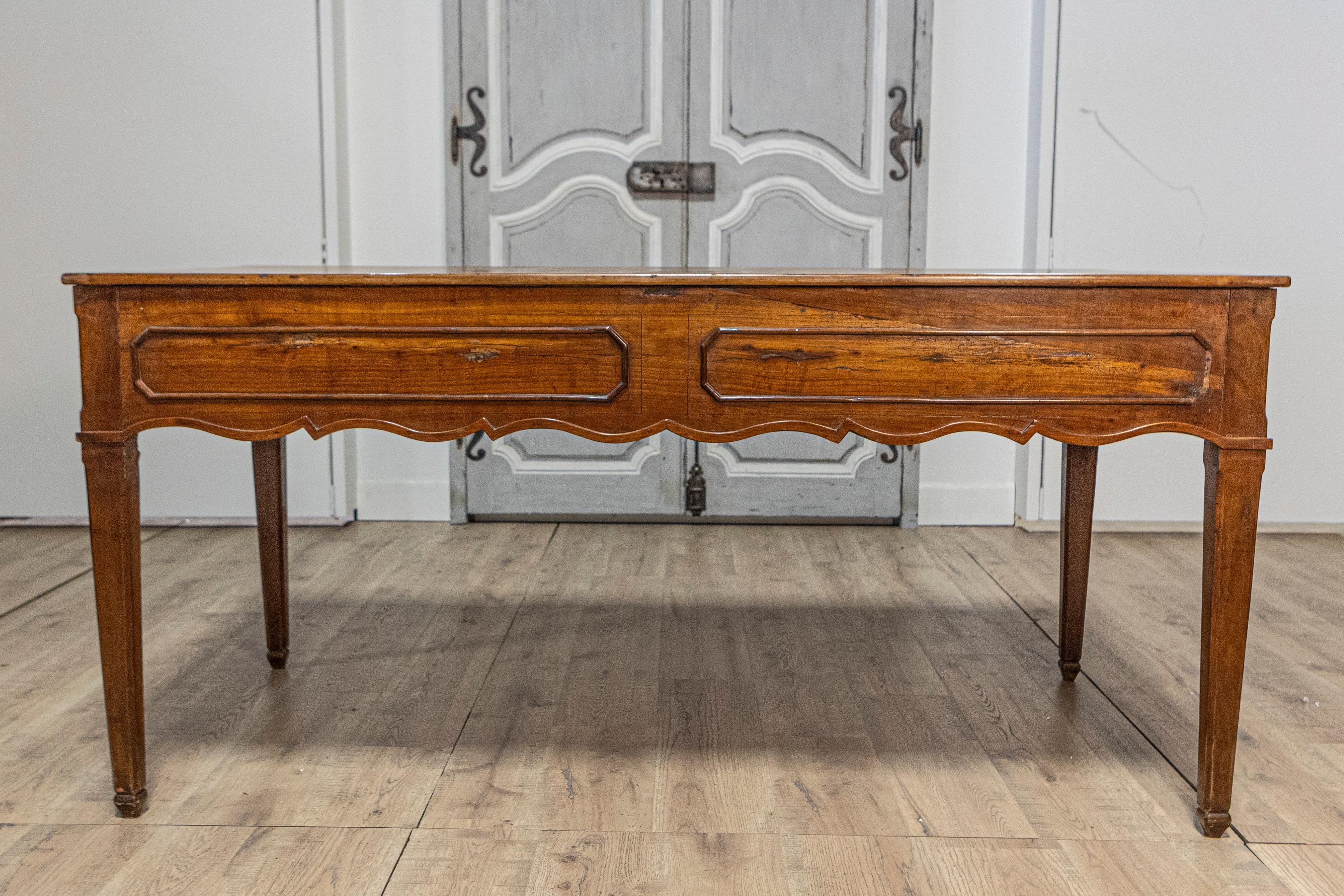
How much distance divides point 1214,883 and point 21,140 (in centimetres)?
377

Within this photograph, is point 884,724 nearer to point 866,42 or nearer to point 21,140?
point 866,42

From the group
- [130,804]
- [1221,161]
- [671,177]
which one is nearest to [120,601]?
[130,804]

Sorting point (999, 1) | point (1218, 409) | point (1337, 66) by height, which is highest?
point (999, 1)

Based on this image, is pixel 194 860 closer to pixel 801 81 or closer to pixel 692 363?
pixel 692 363

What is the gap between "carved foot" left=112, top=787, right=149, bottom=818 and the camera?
5.46ft

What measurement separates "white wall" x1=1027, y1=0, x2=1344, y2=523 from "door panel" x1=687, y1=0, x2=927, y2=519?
21.3 inches

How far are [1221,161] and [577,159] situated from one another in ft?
6.71

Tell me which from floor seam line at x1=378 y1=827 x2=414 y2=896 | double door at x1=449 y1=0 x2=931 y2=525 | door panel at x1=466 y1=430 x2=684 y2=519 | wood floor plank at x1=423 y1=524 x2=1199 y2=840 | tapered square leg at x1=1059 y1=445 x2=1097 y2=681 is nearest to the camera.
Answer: floor seam line at x1=378 y1=827 x2=414 y2=896

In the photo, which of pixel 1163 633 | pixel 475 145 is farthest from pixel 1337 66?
pixel 475 145

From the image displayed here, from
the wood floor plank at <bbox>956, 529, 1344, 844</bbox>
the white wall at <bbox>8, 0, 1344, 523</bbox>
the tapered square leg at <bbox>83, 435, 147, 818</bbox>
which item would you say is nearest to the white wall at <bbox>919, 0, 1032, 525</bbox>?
the white wall at <bbox>8, 0, 1344, 523</bbox>

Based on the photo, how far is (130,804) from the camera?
1663 mm

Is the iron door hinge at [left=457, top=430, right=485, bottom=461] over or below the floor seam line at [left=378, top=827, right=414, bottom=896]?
over

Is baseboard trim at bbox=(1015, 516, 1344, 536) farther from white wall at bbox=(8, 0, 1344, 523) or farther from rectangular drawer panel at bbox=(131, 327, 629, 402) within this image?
rectangular drawer panel at bbox=(131, 327, 629, 402)

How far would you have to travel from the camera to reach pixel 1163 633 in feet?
8.34
